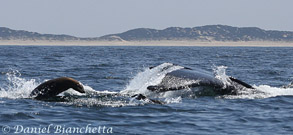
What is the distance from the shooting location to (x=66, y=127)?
11227 mm

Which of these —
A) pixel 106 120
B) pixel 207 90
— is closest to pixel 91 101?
pixel 106 120

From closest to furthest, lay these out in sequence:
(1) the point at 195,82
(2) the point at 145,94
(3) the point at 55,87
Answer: (3) the point at 55,87, (1) the point at 195,82, (2) the point at 145,94

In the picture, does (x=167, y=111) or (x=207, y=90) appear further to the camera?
(x=207, y=90)

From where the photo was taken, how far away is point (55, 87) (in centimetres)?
1440

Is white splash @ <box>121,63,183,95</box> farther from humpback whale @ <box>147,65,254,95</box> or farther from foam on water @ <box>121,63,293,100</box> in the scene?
humpback whale @ <box>147,65,254,95</box>

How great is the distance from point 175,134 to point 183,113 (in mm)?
2462

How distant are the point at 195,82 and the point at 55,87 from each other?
441cm

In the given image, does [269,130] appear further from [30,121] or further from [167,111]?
[30,121]

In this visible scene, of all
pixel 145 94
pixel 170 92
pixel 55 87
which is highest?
Result: pixel 55 87

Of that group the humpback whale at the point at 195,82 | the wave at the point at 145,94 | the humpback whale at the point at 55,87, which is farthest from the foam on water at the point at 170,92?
the humpback whale at the point at 55,87

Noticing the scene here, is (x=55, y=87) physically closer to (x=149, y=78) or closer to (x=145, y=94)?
(x=145, y=94)

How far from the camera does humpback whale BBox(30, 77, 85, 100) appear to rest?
47.0ft

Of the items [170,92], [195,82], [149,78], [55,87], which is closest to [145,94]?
[170,92]

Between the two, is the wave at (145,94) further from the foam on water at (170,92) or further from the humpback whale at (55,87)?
the humpback whale at (55,87)
